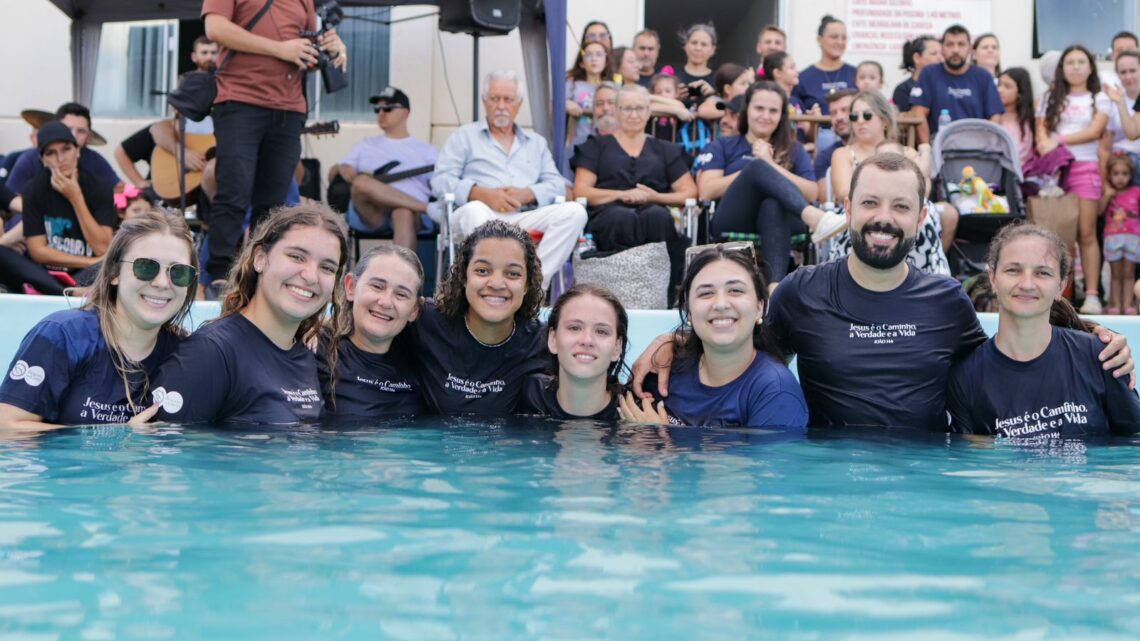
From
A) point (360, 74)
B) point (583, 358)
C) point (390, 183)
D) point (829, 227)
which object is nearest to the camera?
point (583, 358)

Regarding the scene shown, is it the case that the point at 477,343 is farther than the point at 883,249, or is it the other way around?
the point at 477,343

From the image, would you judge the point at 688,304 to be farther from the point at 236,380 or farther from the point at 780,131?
the point at 780,131

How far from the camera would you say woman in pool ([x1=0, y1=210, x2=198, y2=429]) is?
4.17 metres

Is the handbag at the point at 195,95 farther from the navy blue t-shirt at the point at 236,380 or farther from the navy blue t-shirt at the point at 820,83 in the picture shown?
the navy blue t-shirt at the point at 820,83

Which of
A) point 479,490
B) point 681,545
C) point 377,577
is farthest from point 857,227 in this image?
point 377,577

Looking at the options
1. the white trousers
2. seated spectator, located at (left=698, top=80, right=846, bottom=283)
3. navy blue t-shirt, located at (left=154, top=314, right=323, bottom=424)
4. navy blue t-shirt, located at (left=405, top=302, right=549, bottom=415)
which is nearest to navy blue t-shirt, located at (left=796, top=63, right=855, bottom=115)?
seated spectator, located at (left=698, top=80, right=846, bottom=283)

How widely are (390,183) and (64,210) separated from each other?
226cm

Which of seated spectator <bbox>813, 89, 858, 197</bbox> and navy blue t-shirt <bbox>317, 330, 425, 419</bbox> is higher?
seated spectator <bbox>813, 89, 858, 197</bbox>

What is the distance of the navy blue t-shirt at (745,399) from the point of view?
473cm

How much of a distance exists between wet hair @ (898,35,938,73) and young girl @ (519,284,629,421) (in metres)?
6.74

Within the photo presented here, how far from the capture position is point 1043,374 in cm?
491

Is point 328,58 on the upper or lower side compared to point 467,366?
upper

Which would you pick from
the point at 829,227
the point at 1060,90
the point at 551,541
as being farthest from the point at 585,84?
the point at 551,541

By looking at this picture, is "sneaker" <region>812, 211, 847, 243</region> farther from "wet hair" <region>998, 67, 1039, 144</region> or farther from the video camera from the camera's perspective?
"wet hair" <region>998, 67, 1039, 144</region>
